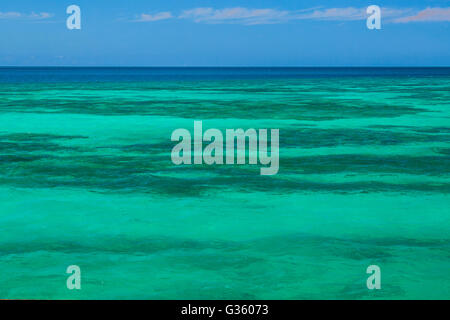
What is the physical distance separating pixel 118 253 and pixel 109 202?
209cm

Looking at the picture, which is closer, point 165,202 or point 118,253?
point 118,253

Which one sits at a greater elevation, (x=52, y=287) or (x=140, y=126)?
(x=140, y=126)

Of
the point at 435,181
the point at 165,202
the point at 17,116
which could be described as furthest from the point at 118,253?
the point at 17,116

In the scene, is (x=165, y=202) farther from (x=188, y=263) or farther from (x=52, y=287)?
(x=52, y=287)

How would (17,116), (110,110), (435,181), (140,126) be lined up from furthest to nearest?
(110,110)
(17,116)
(140,126)
(435,181)

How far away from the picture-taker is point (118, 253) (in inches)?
267

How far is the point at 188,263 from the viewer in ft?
21.5

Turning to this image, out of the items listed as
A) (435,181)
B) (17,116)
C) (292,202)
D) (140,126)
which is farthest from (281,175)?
(17,116)
